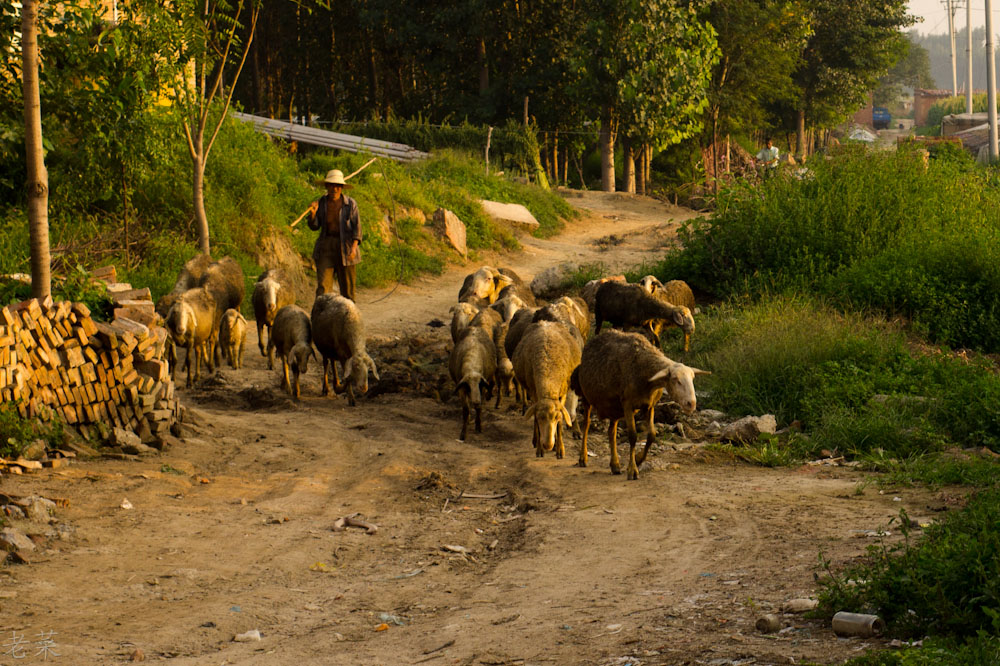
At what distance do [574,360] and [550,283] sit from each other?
7225mm

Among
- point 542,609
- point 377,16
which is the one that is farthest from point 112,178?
point 377,16

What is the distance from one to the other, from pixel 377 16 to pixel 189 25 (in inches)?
771

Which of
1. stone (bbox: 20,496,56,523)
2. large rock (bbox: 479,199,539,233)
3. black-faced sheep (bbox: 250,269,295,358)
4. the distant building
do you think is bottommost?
stone (bbox: 20,496,56,523)

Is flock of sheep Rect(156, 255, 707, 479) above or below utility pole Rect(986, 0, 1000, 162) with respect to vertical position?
below

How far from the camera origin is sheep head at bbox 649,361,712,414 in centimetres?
766

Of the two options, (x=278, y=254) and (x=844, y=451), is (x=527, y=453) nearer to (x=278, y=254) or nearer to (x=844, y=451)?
(x=844, y=451)

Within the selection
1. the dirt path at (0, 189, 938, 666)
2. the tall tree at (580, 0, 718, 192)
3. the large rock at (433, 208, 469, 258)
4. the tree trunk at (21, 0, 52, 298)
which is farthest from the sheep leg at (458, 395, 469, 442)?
the tall tree at (580, 0, 718, 192)

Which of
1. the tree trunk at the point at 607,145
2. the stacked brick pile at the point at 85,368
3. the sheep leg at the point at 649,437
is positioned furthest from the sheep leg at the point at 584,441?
the tree trunk at the point at 607,145

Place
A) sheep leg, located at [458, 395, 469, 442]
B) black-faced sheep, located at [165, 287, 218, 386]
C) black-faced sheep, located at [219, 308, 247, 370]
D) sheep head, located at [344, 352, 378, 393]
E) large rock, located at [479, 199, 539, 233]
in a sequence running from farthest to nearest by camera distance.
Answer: large rock, located at [479, 199, 539, 233]
black-faced sheep, located at [219, 308, 247, 370]
black-faced sheep, located at [165, 287, 218, 386]
sheep head, located at [344, 352, 378, 393]
sheep leg, located at [458, 395, 469, 442]

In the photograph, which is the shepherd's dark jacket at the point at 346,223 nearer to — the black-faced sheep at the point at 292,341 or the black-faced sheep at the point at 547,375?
the black-faced sheep at the point at 292,341

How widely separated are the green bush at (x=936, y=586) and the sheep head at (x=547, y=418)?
3.60 m

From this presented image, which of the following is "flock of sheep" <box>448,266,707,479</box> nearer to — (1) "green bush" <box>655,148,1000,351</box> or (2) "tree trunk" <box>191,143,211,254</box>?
(1) "green bush" <box>655,148,1000,351</box>

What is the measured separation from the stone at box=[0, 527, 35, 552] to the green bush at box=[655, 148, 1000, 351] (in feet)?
32.2

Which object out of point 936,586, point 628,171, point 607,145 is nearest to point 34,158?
point 936,586
